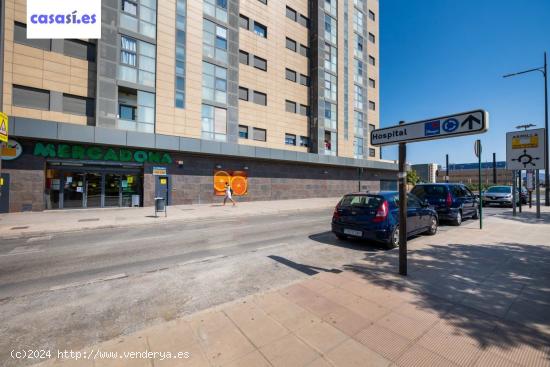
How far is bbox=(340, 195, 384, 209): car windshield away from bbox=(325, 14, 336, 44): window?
89.8 ft

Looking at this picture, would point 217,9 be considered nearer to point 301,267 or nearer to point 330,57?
point 330,57

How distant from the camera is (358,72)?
32.8 meters

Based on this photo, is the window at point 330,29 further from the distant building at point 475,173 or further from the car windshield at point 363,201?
the distant building at point 475,173

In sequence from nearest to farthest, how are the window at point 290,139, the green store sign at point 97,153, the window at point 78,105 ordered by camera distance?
the green store sign at point 97,153
the window at point 78,105
the window at point 290,139

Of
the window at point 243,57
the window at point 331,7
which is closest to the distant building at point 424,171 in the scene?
the window at point 331,7

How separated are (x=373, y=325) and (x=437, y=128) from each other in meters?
2.99

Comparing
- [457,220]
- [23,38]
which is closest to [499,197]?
[457,220]

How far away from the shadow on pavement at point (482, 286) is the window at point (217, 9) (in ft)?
72.9

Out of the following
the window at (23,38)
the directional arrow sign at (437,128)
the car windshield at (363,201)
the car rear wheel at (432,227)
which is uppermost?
the window at (23,38)

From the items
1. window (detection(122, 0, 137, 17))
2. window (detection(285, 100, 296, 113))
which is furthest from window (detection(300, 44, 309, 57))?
window (detection(122, 0, 137, 17))

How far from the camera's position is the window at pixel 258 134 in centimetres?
2292

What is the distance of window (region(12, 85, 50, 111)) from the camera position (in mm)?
13773

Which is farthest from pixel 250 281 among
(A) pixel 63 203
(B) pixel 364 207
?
(A) pixel 63 203

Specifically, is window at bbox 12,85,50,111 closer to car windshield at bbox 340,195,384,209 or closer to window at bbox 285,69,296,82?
car windshield at bbox 340,195,384,209
